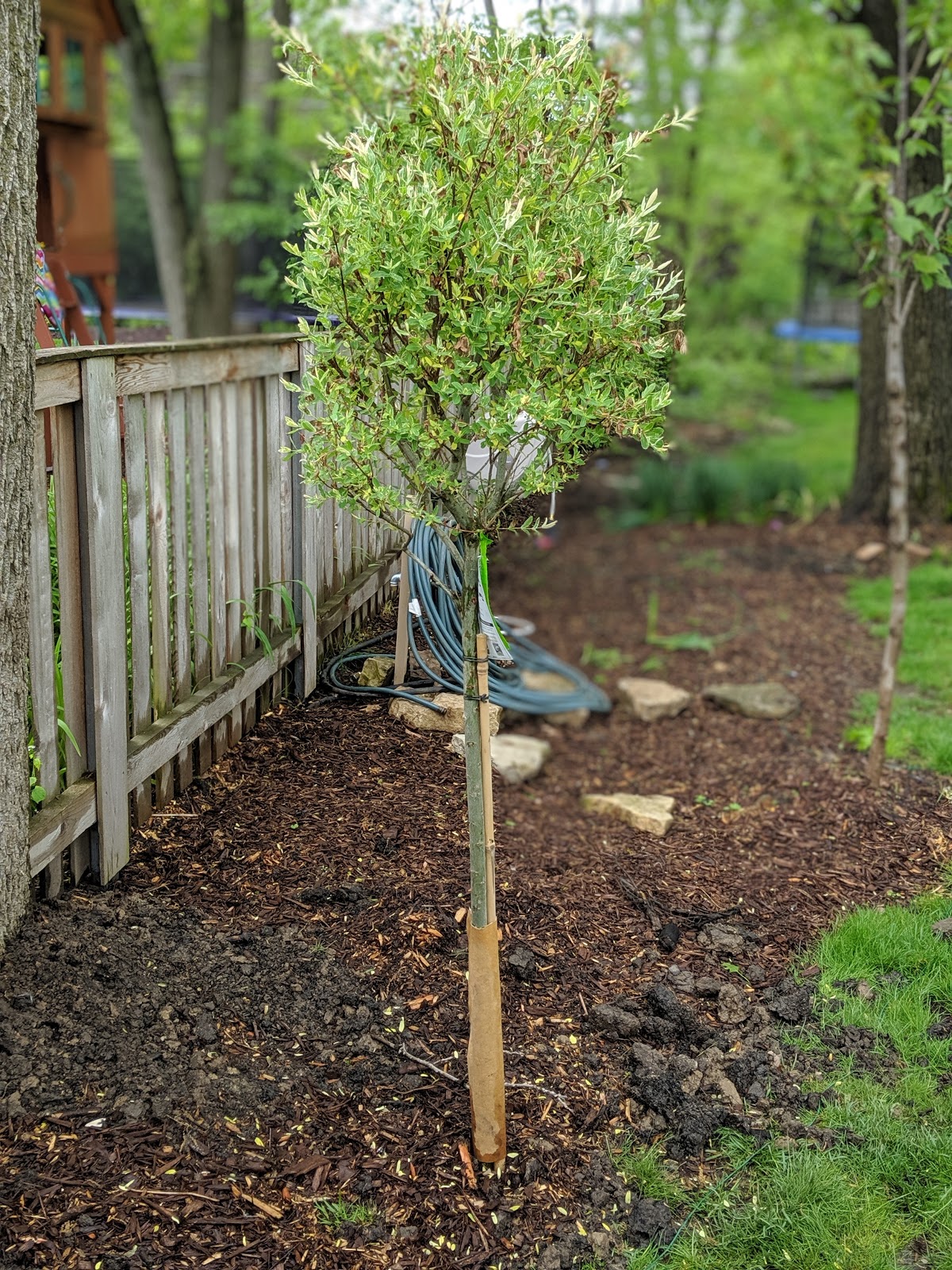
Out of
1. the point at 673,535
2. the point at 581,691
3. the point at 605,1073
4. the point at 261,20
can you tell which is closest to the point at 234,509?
the point at 605,1073

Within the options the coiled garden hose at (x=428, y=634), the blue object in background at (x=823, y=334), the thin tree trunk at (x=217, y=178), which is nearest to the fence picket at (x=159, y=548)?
the coiled garden hose at (x=428, y=634)

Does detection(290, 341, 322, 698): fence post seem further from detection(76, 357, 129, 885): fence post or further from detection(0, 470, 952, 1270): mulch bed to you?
detection(76, 357, 129, 885): fence post

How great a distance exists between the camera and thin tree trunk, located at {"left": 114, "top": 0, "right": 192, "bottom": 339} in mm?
10000

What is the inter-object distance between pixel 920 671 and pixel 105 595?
171 inches

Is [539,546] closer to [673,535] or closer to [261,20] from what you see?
[673,535]

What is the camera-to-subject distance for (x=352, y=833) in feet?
12.1

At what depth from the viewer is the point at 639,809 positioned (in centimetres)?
469

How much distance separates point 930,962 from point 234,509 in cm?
247

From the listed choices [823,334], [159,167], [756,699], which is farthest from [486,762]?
[823,334]

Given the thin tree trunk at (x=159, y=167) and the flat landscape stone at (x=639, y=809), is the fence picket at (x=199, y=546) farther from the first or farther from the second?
the thin tree trunk at (x=159, y=167)

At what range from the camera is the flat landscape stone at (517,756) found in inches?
211

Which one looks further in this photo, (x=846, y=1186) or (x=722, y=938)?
(x=722, y=938)

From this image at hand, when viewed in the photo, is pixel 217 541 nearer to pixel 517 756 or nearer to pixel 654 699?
pixel 517 756

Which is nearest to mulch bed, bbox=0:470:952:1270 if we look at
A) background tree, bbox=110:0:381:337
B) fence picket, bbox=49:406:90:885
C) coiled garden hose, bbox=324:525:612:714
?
coiled garden hose, bbox=324:525:612:714
